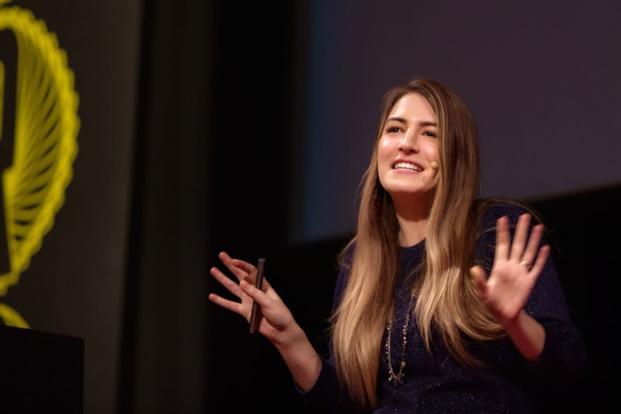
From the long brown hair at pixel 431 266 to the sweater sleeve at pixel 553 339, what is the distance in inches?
3.9

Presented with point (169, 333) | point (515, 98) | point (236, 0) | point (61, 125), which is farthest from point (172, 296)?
point (515, 98)

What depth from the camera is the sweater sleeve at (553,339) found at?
1.51 metres

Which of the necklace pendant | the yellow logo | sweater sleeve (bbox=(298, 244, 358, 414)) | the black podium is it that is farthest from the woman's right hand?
the yellow logo

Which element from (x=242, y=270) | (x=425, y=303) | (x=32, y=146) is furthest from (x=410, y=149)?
(x=32, y=146)

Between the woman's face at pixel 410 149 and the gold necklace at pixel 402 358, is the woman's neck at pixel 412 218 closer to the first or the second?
the woman's face at pixel 410 149

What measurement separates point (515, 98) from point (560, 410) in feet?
2.39

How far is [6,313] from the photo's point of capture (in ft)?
10.1

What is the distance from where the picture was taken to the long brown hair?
5.48 ft

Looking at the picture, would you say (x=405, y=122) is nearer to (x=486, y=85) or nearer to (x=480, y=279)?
(x=486, y=85)

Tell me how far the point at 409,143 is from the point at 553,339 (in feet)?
1.72

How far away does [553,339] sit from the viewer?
1515 mm

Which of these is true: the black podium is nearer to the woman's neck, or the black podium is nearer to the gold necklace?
the gold necklace

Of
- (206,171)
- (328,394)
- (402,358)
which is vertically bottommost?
(328,394)

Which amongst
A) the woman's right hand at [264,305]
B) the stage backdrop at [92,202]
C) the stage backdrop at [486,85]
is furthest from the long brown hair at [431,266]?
the stage backdrop at [92,202]
